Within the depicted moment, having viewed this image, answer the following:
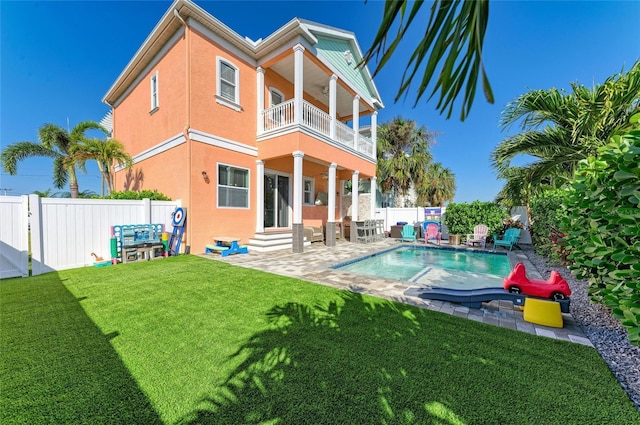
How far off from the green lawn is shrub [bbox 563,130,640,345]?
72 centimetres

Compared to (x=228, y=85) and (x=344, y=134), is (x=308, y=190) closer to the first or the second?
(x=344, y=134)

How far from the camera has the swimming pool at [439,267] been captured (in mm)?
6395

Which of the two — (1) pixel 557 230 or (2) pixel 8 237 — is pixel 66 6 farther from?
(1) pixel 557 230

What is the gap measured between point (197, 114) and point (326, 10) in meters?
8.74

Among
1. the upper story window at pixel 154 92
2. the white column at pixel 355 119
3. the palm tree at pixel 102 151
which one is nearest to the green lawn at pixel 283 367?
the palm tree at pixel 102 151

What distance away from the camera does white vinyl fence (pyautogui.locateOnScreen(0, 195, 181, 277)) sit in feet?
18.6

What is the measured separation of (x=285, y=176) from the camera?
12398 millimetres

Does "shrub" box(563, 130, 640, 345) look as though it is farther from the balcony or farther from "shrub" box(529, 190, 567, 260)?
the balcony

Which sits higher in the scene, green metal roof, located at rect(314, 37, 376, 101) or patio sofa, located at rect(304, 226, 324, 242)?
green metal roof, located at rect(314, 37, 376, 101)

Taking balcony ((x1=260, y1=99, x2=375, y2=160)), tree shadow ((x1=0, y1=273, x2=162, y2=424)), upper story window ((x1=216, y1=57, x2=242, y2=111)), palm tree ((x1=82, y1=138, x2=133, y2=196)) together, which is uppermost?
upper story window ((x1=216, y1=57, x2=242, y2=111))

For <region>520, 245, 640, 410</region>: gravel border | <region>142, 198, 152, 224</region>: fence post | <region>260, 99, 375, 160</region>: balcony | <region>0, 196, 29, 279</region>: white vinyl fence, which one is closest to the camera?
<region>520, 245, 640, 410</region>: gravel border

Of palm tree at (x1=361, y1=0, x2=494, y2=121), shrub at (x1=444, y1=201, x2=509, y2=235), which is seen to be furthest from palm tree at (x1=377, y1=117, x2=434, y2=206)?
Result: palm tree at (x1=361, y1=0, x2=494, y2=121)

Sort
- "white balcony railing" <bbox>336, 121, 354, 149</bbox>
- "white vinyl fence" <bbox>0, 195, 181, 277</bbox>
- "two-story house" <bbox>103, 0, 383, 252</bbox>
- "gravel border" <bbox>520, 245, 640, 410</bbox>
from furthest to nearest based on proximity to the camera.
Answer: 1. "white balcony railing" <bbox>336, 121, 354, 149</bbox>
2. "two-story house" <bbox>103, 0, 383, 252</bbox>
3. "white vinyl fence" <bbox>0, 195, 181, 277</bbox>
4. "gravel border" <bbox>520, 245, 640, 410</bbox>

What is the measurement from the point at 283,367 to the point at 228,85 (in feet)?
32.2
